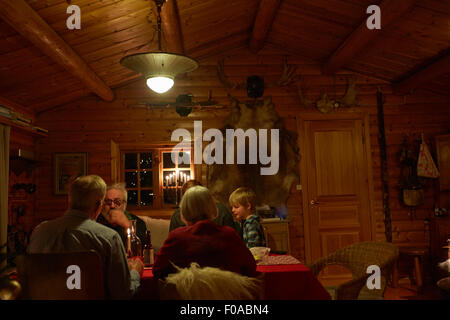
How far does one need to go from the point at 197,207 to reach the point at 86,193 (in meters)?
0.59

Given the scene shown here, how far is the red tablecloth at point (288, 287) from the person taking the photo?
7.35 feet

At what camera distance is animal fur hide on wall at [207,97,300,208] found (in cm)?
568

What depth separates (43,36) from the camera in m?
3.43

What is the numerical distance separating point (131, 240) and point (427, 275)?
4.80m

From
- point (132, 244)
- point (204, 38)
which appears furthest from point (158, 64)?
point (204, 38)

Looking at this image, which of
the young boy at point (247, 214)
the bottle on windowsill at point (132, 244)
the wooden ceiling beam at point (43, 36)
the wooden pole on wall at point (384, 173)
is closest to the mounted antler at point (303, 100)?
the wooden pole on wall at point (384, 173)

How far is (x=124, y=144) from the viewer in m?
5.70

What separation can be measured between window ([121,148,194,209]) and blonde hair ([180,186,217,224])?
3596 mm

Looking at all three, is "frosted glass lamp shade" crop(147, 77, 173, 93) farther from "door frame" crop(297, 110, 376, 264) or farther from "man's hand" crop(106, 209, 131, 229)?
"door frame" crop(297, 110, 376, 264)

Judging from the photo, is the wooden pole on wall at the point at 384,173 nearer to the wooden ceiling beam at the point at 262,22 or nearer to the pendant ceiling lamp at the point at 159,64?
the wooden ceiling beam at the point at 262,22

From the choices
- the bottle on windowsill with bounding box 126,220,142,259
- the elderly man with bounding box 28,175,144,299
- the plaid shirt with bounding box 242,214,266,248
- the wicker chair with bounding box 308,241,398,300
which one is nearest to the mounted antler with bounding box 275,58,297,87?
the plaid shirt with bounding box 242,214,266,248

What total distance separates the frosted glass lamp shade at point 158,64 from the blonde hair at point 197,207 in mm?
1470
